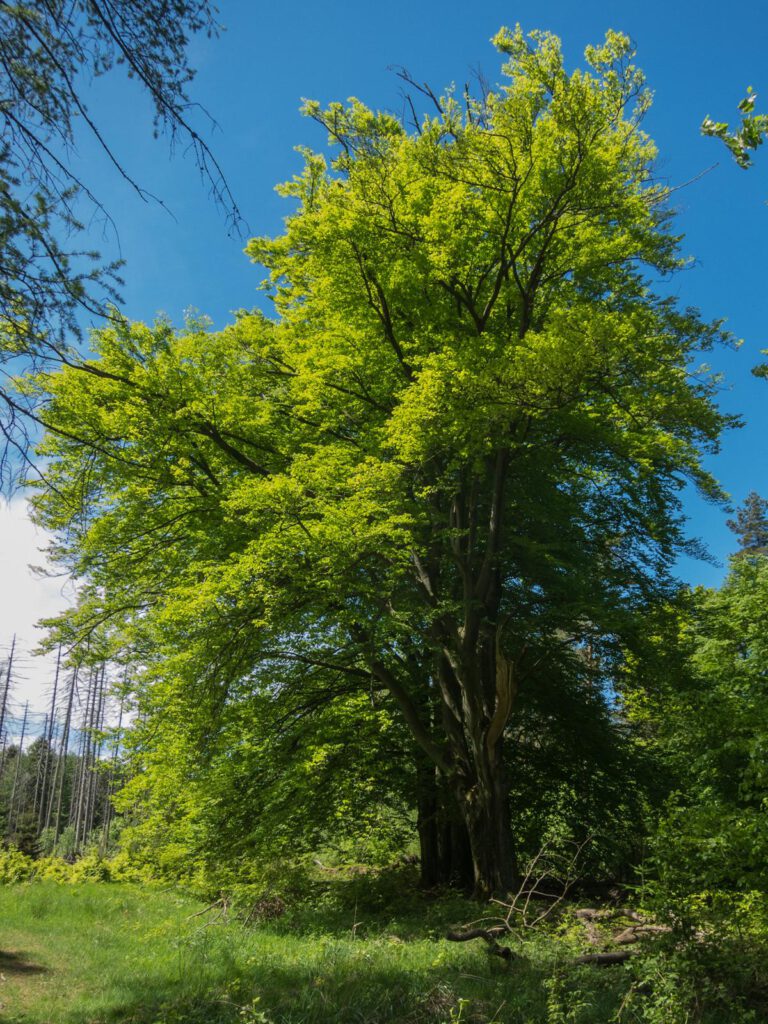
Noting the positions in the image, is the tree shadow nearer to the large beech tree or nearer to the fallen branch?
the large beech tree

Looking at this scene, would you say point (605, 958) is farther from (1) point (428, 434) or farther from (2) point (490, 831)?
(1) point (428, 434)

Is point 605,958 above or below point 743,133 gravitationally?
below

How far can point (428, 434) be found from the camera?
30.7ft

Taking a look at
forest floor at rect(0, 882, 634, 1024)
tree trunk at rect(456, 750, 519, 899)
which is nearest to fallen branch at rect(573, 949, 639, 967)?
forest floor at rect(0, 882, 634, 1024)

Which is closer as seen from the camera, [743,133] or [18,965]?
[743,133]

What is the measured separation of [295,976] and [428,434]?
6252mm

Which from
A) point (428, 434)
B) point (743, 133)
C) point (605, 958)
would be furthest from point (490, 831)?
point (743, 133)

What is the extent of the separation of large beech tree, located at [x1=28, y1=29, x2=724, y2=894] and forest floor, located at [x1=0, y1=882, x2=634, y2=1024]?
281cm

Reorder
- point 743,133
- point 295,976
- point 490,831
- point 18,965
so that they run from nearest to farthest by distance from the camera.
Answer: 1. point 743,133
2. point 295,976
3. point 18,965
4. point 490,831

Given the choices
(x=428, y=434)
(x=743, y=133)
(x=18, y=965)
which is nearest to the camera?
(x=743, y=133)

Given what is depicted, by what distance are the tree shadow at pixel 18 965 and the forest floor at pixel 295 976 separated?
15 millimetres

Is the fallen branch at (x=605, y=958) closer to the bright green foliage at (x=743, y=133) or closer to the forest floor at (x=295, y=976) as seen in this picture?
the forest floor at (x=295, y=976)

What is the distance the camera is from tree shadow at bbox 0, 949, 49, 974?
7.16 meters

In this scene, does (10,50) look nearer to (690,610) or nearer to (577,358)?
(577,358)
